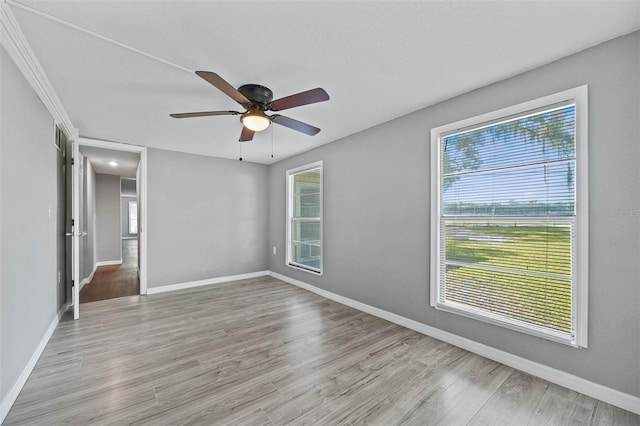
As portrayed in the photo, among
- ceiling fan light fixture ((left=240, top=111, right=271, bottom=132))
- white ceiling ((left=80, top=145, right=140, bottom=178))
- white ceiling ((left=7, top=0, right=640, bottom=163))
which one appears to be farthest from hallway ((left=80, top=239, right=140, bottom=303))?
ceiling fan light fixture ((left=240, top=111, right=271, bottom=132))

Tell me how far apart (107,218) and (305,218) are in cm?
560

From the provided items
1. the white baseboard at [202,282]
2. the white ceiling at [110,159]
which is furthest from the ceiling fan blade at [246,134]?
the white baseboard at [202,282]

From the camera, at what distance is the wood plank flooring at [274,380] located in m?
1.68

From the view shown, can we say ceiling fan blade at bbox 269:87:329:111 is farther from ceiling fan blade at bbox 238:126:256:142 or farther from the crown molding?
the crown molding

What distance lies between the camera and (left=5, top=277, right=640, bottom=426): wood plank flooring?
1677mm

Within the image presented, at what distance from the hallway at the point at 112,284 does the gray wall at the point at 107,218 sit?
1.42 feet

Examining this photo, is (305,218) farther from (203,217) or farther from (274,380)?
(274,380)

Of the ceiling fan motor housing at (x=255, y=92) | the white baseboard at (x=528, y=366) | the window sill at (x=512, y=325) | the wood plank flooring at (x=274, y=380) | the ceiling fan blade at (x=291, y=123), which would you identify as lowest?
the wood plank flooring at (x=274, y=380)

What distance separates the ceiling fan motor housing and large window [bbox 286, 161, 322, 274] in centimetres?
207

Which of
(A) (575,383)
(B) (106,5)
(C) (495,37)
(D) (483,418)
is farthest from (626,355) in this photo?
(B) (106,5)

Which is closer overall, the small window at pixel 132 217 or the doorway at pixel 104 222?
the doorway at pixel 104 222

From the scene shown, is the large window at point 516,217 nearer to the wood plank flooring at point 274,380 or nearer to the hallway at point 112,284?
the wood plank flooring at point 274,380

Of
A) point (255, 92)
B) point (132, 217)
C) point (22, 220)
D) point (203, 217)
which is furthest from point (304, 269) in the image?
point (132, 217)

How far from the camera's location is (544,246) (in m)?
2.10
